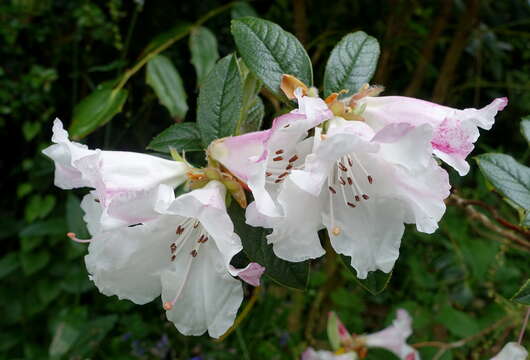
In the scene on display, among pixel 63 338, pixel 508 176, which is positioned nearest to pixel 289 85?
pixel 508 176

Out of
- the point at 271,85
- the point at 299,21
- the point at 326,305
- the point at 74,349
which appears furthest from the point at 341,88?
the point at 326,305

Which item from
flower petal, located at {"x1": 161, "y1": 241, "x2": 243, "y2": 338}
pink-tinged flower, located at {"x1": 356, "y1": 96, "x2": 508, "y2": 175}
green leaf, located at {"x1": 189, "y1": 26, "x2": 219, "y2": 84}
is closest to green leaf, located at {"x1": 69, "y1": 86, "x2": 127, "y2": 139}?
green leaf, located at {"x1": 189, "y1": 26, "x2": 219, "y2": 84}

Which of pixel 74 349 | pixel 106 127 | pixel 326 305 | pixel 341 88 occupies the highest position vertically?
pixel 341 88

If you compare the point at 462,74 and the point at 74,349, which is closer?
the point at 74,349

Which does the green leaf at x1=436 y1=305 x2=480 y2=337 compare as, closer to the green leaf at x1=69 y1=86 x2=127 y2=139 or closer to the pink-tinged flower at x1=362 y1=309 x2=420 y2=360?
the pink-tinged flower at x1=362 y1=309 x2=420 y2=360

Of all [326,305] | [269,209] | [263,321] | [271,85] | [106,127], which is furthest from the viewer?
[326,305]

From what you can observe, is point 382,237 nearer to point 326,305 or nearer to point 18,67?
point 326,305
